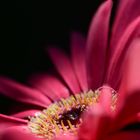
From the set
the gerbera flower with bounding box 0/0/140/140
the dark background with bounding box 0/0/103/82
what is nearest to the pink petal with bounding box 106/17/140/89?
the gerbera flower with bounding box 0/0/140/140

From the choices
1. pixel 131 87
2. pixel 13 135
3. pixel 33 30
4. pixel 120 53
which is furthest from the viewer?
pixel 33 30

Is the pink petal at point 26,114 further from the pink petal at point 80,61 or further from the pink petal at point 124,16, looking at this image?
the pink petal at point 124,16

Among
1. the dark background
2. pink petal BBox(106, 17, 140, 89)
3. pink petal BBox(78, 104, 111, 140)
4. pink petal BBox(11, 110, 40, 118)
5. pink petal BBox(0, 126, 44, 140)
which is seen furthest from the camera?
the dark background

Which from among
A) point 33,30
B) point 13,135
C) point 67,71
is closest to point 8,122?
point 13,135

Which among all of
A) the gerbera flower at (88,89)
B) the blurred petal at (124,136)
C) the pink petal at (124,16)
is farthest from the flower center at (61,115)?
the blurred petal at (124,136)

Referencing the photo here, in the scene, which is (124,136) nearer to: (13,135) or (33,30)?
(13,135)

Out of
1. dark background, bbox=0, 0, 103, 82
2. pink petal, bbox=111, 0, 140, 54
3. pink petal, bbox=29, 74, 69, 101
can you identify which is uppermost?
dark background, bbox=0, 0, 103, 82

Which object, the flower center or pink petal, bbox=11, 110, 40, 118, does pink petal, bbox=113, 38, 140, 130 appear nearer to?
the flower center
